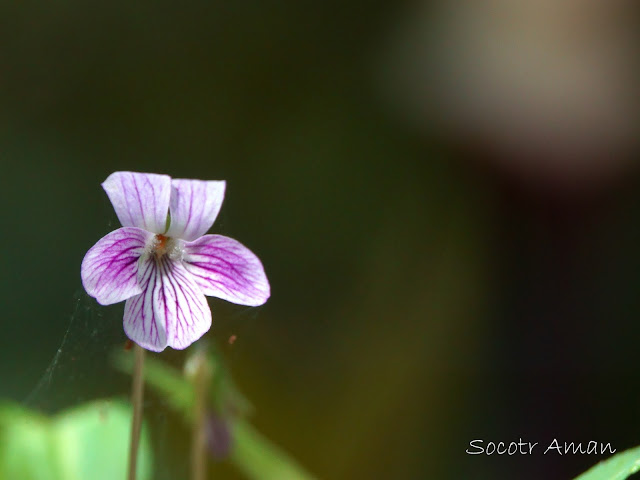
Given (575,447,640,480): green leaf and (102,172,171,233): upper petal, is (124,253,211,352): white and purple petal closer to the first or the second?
(102,172,171,233): upper petal

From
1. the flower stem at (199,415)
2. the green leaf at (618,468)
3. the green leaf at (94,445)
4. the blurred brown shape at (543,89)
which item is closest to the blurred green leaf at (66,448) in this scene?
the green leaf at (94,445)

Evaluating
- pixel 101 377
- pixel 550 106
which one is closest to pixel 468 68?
pixel 550 106

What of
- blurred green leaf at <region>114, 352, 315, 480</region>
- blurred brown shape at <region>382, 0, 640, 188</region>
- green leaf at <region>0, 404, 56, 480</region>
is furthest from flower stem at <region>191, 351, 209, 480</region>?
blurred brown shape at <region>382, 0, 640, 188</region>

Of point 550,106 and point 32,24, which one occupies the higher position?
point 32,24

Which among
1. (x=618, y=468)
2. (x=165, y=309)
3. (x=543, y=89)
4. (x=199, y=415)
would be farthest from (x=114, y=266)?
(x=543, y=89)

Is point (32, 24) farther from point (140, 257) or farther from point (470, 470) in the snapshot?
point (470, 470)

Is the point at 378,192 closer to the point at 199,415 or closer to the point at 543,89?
the point at 543,89

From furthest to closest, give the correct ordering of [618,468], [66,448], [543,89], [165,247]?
[543,89]
[66,448]
[165,247]
[618,468]
